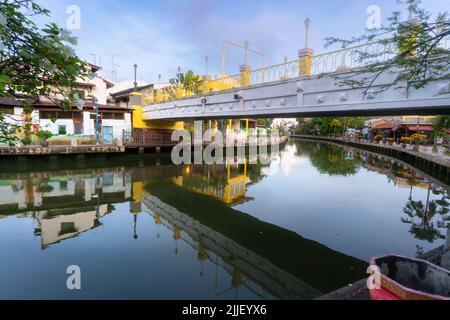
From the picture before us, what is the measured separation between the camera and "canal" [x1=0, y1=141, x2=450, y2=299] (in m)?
6.29

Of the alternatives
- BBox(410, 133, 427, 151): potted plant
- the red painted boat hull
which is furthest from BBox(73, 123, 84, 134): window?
BBox(410, 133, 427, 151): potted plant

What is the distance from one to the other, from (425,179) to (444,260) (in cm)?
1950

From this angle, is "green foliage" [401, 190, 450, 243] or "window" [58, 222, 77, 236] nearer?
"window" [58, 222, 77, 236]

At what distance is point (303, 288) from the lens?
6.14 m

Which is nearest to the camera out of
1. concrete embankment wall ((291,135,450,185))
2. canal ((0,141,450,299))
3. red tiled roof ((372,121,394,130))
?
canal ((0,141,450,299))

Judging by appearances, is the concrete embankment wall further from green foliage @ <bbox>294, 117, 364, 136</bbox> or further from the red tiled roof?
green foliage @ <bbox>294, 117, 364, 136</bbox>

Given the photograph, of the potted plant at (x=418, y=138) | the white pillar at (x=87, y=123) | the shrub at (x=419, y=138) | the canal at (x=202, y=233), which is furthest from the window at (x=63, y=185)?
the shrub at (x=419, y=138)

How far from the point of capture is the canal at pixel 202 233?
6.29m

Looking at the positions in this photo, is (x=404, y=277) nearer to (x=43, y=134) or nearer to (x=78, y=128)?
(x=43, y=134)

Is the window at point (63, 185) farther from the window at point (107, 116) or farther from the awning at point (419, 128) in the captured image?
the awning at point (419, 128)

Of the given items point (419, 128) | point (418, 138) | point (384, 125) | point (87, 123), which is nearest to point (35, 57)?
point (87, 123)

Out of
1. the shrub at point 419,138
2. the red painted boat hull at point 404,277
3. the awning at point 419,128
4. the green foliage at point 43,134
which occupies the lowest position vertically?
the red painted boat hull at point 404,277

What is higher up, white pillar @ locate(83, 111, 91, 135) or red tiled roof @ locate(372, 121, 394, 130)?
red tiled roof @ locate(372, 121, 394, 130)
